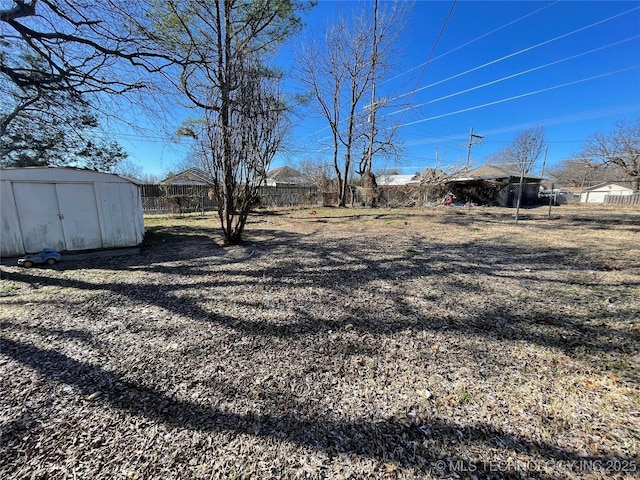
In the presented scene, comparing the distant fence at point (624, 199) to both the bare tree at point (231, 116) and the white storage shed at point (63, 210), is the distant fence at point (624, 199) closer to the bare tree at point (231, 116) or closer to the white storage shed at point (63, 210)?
the bare tree at point (231, 116)

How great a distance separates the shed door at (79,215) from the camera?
564 centimetres

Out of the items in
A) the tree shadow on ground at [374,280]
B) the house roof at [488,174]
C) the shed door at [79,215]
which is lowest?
the tree shadow on ground at [374,280]

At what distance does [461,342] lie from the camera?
2.40m

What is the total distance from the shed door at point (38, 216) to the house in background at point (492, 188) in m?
20.8

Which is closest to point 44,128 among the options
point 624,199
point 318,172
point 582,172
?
point 318,172

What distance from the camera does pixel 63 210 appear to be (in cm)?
565

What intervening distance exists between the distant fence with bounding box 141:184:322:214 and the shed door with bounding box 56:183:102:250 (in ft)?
24.2

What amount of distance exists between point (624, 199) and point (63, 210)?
118 ft

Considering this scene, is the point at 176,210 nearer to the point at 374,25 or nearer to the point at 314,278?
the point at 314,278

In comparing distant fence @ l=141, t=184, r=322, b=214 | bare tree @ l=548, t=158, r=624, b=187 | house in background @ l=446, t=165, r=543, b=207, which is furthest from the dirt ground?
bare tree @ l=548, t=158, r=624, b=187

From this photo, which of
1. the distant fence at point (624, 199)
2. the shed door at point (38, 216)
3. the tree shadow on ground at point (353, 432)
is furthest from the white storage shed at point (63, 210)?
the distant fence at point (624, 199)

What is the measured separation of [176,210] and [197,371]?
1549 cm

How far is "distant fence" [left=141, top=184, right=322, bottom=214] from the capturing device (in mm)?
15406

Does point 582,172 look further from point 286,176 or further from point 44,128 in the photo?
point 44,128
